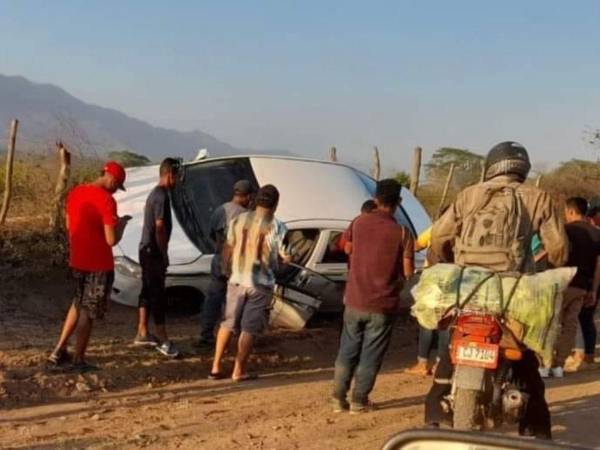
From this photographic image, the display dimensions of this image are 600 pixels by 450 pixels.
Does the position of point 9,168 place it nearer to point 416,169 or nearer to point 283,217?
point 283,217

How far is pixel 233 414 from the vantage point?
21.1 ft

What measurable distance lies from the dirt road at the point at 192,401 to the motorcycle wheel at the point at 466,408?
3.83ft

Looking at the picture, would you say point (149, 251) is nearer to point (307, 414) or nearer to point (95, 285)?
point (95, 285)

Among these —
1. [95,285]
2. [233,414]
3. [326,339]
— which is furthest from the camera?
[326,339]

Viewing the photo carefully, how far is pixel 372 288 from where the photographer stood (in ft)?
21.0

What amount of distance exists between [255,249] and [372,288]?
1.25m

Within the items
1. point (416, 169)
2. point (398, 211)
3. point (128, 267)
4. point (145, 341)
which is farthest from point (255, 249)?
point (416, 169)

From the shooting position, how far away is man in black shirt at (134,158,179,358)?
25.2 feet

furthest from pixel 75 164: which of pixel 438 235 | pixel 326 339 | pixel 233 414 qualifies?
pixel 438 235

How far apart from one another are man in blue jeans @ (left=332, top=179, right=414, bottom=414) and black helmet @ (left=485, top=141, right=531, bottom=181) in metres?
1.43

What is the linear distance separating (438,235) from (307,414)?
81.8 inches

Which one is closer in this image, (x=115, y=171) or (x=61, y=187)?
(x=115, y=171)

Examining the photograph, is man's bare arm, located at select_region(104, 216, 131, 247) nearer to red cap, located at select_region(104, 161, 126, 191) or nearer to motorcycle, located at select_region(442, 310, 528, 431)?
red cap, located at select_region(104, 161, 126, 191)

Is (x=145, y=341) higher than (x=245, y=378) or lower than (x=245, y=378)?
higher
